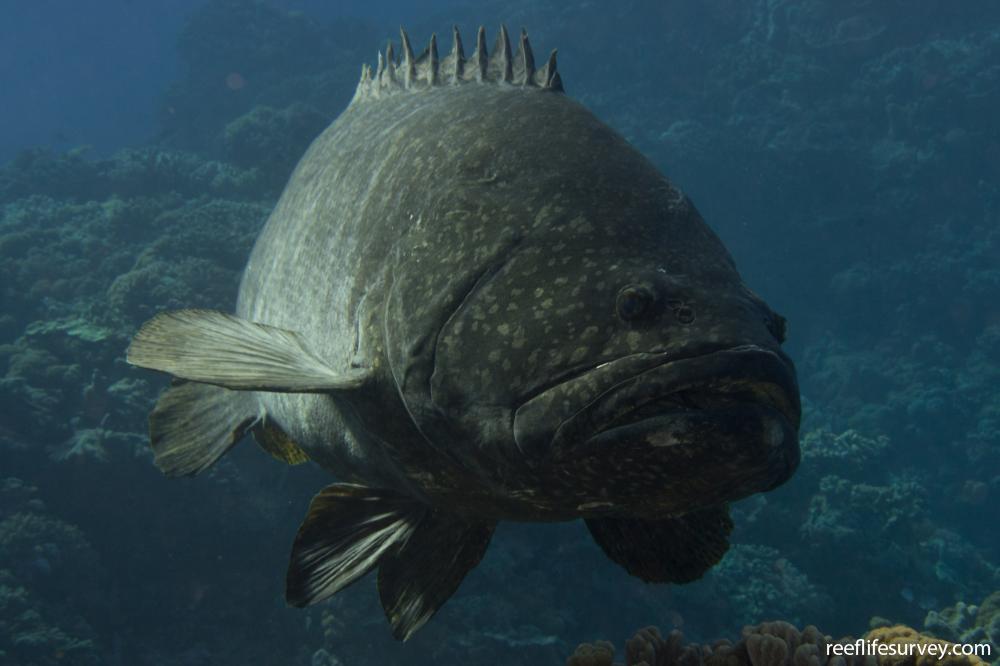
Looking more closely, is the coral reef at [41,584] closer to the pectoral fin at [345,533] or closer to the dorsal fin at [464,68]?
the pectoral fin at [345,533]

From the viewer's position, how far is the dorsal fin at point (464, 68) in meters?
3.22

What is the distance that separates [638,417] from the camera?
1.90m

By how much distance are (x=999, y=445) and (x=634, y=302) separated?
20.9 metres

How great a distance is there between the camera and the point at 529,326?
83.4 inches

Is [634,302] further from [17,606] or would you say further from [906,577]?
[906,577]

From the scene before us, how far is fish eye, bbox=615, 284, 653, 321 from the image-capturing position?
1.98 metres

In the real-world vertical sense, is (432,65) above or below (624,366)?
above

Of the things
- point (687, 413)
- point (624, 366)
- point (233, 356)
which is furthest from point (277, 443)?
point (687, 413)

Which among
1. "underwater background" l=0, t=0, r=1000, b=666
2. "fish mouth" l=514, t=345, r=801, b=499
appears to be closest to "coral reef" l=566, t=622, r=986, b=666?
"underwater background" l=0, t=0, r=1000, b=666

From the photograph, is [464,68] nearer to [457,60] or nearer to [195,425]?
[457,60]

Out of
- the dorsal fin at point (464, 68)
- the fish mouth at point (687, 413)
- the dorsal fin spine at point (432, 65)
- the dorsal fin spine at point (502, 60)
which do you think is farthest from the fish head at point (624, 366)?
the dorsal fin spine at point (432, 65)

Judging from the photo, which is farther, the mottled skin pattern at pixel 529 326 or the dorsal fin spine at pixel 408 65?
the dorsal fin spine at pixel 408 65

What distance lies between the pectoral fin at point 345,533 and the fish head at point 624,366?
37.9 inches

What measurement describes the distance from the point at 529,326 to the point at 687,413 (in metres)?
0.56
